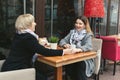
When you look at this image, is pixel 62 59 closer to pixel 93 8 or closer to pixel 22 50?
pixel 22 50

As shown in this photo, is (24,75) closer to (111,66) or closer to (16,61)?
(16,61)

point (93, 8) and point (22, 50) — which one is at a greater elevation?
point (93, 8)

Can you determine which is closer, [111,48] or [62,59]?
[62,59]

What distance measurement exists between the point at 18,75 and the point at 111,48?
91.9 inches

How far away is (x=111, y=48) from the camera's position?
3.91 m

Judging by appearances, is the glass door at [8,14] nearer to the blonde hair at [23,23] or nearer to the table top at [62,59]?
the blonde hair at [23,23]

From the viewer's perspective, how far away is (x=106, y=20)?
4859mm

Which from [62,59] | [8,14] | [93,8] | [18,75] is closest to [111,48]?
[93,8]

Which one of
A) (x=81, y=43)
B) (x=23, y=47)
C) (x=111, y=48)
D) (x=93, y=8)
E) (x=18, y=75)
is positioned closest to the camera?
(x=18, y=75)

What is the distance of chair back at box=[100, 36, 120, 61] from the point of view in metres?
3.85

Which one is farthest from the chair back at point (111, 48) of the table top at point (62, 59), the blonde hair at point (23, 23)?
the blonde hair at point (23, 23)

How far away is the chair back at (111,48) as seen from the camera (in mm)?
3854

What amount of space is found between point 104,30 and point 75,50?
2429mm

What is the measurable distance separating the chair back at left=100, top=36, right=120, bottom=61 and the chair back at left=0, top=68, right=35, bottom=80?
216 cm
